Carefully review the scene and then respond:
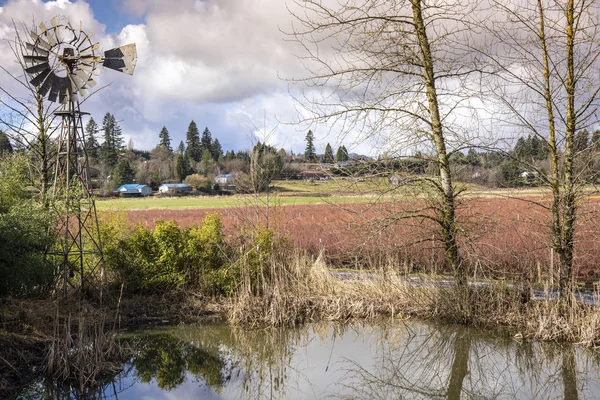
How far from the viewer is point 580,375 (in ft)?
23.4

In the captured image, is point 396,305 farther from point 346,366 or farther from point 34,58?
point 34,58

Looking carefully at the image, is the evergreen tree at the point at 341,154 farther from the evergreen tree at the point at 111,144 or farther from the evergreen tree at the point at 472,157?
the evergreen tree at the point at 111,144

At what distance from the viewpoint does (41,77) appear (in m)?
9.27

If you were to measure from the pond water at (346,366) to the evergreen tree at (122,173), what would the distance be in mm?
49937

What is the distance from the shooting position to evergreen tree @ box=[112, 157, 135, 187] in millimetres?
56188

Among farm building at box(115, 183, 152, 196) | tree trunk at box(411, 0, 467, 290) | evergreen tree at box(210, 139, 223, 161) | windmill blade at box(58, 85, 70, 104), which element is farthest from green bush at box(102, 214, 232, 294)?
evergreen tree at box(210, 139, 223, 161)

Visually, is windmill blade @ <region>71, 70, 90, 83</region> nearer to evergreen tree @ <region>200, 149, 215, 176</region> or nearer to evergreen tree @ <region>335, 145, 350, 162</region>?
evergreen tree @ <region>335, 145, 350, 162</region>

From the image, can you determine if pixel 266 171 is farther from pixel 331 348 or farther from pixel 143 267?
pixel 331 348

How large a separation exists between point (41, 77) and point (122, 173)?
172 ft

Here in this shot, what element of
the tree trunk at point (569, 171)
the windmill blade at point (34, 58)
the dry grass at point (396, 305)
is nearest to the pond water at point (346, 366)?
the dry grass at point (396, 305)

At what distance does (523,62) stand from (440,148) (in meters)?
2.01

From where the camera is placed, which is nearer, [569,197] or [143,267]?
[569,197]

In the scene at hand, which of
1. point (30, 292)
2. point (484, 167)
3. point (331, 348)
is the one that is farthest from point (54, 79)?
point (484, 167)

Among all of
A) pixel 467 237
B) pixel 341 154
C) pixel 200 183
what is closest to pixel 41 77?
pixel 341 154
